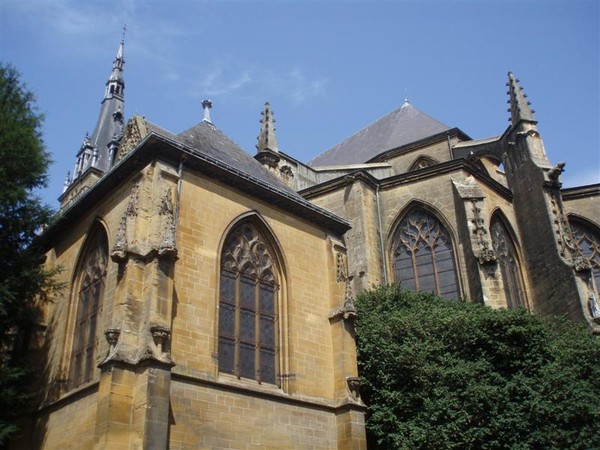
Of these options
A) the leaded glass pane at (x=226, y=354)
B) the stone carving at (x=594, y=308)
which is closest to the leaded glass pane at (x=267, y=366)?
the leaded glass pane at (x=226, y=354)

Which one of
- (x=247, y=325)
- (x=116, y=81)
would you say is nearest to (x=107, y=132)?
(x=116, y=81)

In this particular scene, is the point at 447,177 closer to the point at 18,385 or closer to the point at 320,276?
the point at 320,276

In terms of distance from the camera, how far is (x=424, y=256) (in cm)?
1956

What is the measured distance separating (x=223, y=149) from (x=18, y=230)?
189 inches

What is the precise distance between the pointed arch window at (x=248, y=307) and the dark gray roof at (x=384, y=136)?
47.8ft

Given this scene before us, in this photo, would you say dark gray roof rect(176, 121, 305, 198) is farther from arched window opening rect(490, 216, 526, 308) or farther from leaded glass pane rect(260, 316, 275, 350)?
arched window opening rect(490, 216, 526, 308)

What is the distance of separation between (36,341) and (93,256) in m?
2.35

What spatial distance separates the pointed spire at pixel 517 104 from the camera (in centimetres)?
2150

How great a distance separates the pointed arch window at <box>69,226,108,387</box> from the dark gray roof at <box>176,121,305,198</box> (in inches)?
111

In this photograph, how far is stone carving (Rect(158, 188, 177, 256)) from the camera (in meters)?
10.7

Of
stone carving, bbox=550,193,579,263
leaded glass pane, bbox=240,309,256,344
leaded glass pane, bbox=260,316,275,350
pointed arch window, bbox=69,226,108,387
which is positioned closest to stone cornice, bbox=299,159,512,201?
stone carving, bbox=550,193,579,263

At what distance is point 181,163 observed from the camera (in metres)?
12.1

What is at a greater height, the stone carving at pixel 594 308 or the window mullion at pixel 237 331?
the stone carving at pixel 594 308

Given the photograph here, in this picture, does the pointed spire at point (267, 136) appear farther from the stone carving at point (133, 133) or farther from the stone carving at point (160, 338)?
the stone carving at point (160, 338)
